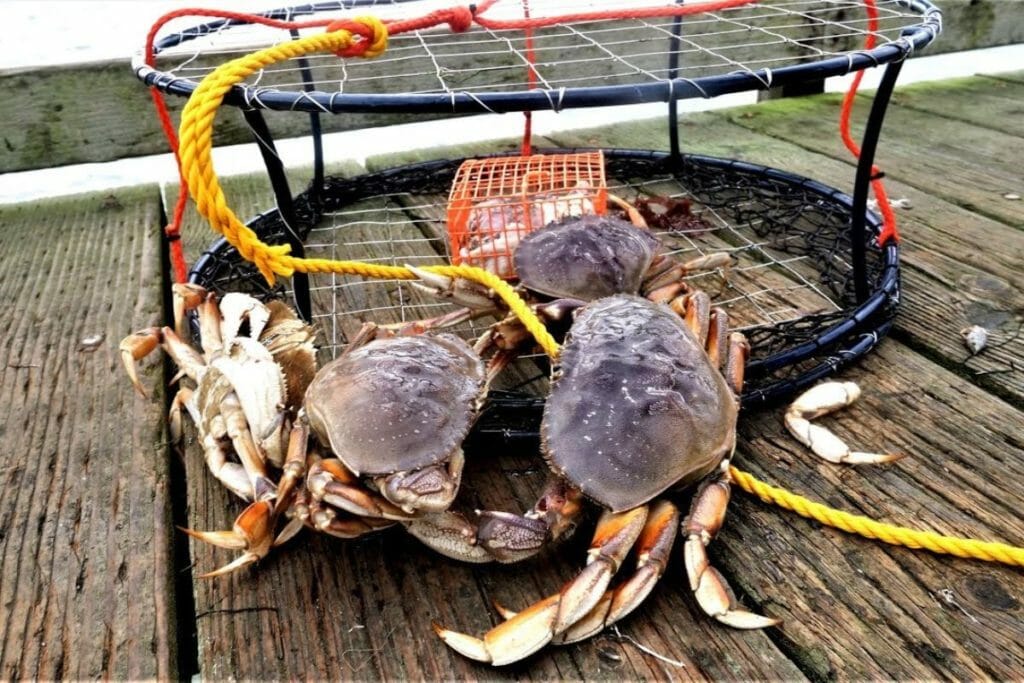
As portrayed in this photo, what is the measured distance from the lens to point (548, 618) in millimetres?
1219

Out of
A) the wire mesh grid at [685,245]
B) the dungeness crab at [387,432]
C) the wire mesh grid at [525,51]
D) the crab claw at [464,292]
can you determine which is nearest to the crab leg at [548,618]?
the dungeness crab at [387,432]

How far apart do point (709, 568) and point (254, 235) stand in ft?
3.38

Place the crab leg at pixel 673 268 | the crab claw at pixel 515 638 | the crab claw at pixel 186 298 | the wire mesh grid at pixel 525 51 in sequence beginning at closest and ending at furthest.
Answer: the crab claw at pixel 515 638 < the crab claw at pixel 186 298 < the crab leg at pixel 673 268 < the wire mesh grid at pixel 525 51

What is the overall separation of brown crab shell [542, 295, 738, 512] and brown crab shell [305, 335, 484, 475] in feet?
0.58

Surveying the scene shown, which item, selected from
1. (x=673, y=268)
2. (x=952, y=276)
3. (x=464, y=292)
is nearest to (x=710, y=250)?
(x=673, y=268)

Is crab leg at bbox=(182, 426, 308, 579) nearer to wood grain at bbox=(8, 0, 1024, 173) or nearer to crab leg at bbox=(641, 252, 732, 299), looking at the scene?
crab leg at bbox=(641, 252, 732, 299)

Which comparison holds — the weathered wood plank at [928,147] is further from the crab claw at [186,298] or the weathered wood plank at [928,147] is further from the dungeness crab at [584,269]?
the crab claw at [186,298]

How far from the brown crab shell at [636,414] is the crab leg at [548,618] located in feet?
0.27

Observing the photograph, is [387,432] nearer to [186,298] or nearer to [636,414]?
[636,414]

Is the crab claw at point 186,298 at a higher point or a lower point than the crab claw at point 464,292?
higher

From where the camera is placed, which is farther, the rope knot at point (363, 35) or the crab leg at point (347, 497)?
the rope knot at point (363, 35)

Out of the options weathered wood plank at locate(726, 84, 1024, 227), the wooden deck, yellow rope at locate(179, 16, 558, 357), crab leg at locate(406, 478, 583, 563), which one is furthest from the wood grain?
crab leg at locate(406, 478, 583, 563)

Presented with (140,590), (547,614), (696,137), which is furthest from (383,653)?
(696,137)

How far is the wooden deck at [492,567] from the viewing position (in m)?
1.25
